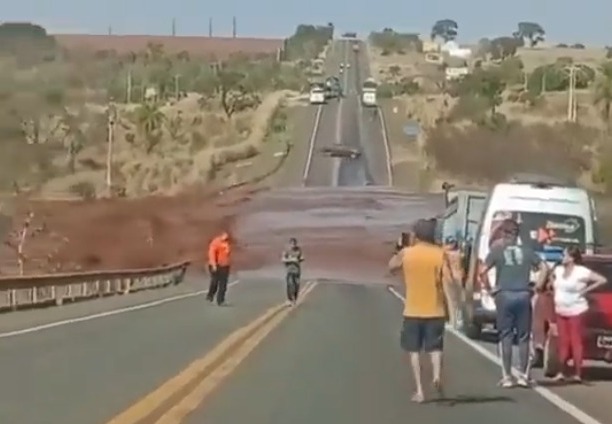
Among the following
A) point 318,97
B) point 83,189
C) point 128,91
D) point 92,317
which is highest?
point 318,97

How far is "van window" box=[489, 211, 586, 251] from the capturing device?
A: 30.2m

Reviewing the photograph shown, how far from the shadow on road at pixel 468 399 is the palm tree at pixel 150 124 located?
123 meters

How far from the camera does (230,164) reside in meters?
125

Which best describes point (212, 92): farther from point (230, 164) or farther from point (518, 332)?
point (518, 332)

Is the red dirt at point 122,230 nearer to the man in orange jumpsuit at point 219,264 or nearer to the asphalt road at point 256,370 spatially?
the man in orange jumpsuit at point 219,264

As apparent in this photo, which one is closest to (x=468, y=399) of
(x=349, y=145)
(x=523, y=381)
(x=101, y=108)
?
(x=523, y=381)

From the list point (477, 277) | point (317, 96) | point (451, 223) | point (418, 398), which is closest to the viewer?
point (418, 398)

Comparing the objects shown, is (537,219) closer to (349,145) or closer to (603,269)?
(603,269)

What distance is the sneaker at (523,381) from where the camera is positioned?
811 inches

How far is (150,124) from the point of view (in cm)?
14375

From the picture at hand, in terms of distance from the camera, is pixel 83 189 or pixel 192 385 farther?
pixel 83 189

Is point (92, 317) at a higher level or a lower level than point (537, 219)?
lower

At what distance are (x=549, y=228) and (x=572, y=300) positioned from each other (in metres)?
9.25

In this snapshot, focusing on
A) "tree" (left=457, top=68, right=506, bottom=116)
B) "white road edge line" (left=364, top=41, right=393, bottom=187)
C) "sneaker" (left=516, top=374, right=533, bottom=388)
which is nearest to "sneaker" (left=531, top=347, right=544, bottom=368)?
"sneaker" (left=516, top=374, right=533, bottom=388)
